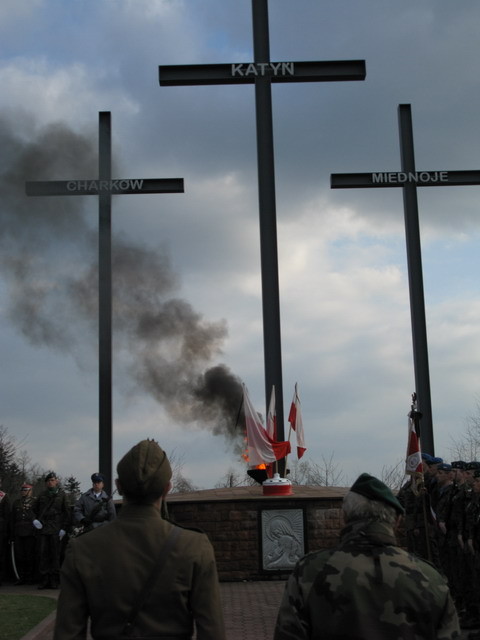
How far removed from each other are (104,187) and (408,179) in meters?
5.79

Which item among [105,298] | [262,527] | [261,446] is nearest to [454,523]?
[262,527]

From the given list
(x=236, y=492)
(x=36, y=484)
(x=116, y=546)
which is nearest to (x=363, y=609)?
(x=116, y=546)

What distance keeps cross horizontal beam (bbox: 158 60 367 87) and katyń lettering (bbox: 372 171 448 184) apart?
74.2 inches

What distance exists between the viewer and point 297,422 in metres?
14.6

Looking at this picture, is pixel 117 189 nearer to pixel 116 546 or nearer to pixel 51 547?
pixel 51 547

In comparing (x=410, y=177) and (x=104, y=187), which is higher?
(x=410, y=177)

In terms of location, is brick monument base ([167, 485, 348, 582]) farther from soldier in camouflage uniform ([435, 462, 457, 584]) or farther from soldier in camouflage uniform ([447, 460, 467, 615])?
soldier in camouflage uniform ([447, 460, 467, 615])

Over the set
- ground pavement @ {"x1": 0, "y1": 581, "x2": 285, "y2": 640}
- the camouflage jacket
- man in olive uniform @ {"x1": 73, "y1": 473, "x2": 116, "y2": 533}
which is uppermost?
the camouflage jacket

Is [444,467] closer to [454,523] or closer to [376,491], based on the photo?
[454,523]

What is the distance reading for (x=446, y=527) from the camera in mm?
9984

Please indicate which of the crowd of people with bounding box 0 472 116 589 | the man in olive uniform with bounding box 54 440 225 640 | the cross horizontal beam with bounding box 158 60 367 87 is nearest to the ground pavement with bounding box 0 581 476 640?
the crowd of people with bounding box 0 472 116 589

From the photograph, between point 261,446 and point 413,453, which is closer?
point 413,453

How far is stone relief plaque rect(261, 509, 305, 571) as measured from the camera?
13.3 metres

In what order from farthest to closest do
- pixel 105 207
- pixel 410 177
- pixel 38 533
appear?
1. pixel 410 177
2. pixel 105 207
3. pixel 38 533
